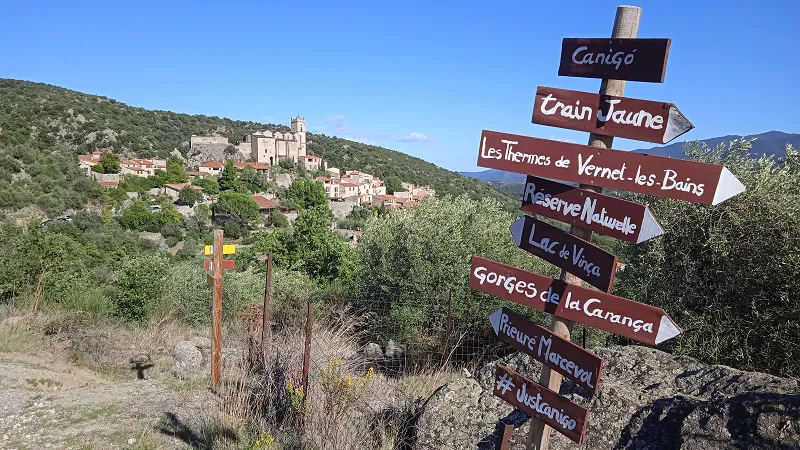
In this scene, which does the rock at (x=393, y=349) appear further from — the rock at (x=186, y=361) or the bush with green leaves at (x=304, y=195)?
the bush with green leaves at (x=304, y=195)

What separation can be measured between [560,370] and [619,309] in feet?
1.43

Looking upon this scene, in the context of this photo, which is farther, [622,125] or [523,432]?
[523,432]

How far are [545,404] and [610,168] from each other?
1211 millimetres

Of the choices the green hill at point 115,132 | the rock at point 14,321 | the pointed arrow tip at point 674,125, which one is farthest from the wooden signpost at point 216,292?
the green hill at point 115,132

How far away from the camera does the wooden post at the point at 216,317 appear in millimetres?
5766

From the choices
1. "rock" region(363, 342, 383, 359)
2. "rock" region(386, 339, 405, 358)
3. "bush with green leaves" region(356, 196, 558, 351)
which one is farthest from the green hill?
"rock" region(363, 342, 383, 359)

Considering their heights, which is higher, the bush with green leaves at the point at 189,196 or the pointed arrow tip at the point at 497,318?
the pointed arrow tip at the point at 497,318

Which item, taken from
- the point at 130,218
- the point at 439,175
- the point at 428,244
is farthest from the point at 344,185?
the point at 428,244

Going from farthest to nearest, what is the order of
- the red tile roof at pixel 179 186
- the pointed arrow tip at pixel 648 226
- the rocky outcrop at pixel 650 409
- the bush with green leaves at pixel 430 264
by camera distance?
the red tile roof at pixel 179 186 < the bush with green leaves at pixel 430 264 < the rocky outcrop at pixel 650 409 < the pointed arrow tip at pixel 648 226

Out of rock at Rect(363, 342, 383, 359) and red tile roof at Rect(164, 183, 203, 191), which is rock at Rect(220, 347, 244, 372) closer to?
rock at Rect(363, 342, 383, 359)

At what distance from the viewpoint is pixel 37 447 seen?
14.0 ft

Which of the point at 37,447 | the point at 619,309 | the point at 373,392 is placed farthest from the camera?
the point at 373,392

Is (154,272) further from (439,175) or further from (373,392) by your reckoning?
(439,175)

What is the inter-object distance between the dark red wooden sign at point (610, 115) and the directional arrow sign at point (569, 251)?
0.53 meters
